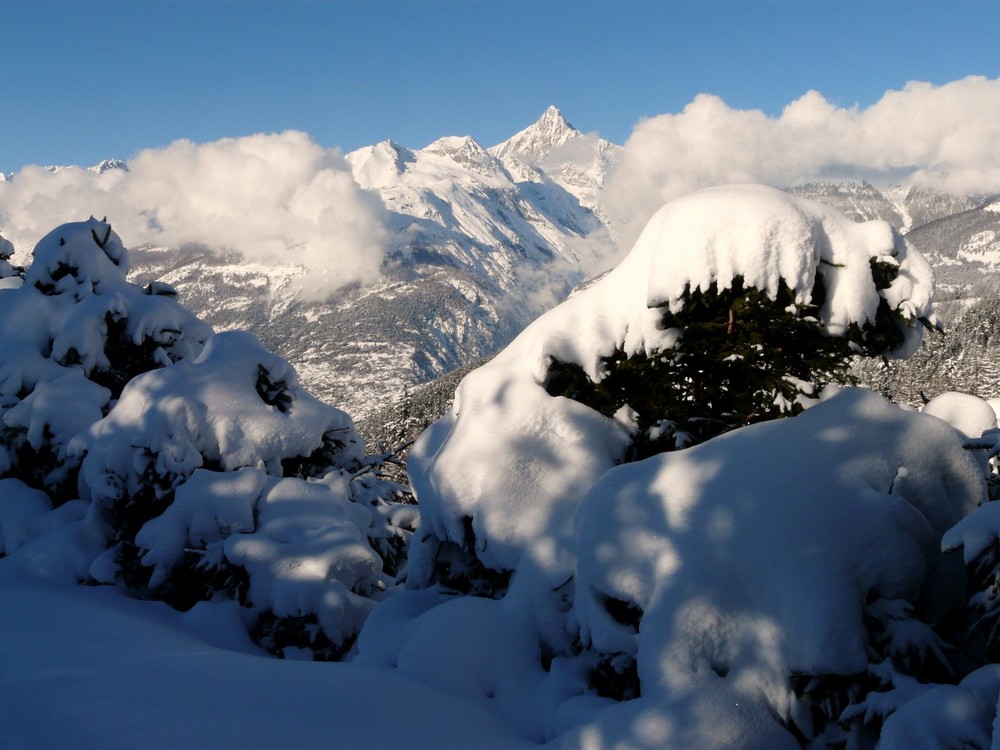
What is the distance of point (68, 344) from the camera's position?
1281 centimetres

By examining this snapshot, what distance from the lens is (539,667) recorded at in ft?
19.7

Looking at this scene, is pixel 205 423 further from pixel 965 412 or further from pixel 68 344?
pixel 965 412

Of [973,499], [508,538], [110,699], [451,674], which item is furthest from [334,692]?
[973,499]

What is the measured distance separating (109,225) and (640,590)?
13466mm

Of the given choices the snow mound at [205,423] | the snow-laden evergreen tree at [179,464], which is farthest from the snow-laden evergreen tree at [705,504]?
the snow mound at [205,423]

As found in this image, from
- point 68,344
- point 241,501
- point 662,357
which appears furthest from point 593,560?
point 68,344

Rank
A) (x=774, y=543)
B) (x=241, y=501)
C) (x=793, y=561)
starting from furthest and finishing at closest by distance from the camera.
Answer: (x=241, y=501), (x=774, y=543), (x=793, y=561)

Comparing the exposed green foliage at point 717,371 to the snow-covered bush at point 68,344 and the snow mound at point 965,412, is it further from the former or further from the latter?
the snow-covered bush at point 68,344

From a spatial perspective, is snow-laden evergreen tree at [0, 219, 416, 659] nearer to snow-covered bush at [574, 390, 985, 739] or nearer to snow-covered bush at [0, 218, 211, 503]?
snow-covered bush at [0, 218, 211, 503]

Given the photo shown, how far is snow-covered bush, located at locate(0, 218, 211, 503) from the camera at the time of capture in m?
12.2

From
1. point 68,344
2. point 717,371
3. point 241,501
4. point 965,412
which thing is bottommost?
point 241,501

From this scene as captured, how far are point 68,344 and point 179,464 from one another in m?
4.46

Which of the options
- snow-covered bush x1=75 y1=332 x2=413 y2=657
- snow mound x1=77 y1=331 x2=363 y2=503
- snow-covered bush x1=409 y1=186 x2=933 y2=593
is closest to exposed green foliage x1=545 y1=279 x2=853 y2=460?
snow-covered bush x1=409 y1=186 x2=933 y2=593

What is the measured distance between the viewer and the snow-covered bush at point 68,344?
12242 mm
